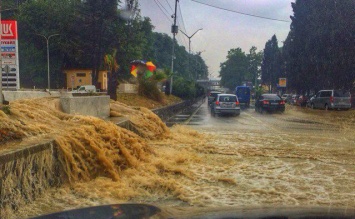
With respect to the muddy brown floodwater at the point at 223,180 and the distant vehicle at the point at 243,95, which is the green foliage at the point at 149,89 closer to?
the distant vehicle at the point at 243,95

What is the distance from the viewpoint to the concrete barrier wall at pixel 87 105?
11539 millimetres

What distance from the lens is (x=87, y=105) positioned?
13125 mm

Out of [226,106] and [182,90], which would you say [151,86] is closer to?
[226,106]

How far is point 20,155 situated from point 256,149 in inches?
307

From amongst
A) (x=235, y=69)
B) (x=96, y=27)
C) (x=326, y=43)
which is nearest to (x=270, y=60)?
(x=235, y=69)

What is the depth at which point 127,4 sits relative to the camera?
39.8m

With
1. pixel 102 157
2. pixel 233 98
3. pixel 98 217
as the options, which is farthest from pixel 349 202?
pixel 233 98

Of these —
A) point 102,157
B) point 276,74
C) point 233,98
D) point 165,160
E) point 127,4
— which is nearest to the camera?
point 102,157

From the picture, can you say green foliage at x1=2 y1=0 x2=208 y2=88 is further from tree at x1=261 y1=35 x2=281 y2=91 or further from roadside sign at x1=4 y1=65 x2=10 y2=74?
tree at x1=261 y1=35 x2=281 y2=91

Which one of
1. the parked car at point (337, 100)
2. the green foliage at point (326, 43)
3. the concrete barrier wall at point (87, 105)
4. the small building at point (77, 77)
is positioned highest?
the green foliage at point (326, 43)

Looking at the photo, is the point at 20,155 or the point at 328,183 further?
the point at 328,183

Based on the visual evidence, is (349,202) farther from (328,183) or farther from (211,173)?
(211,173)

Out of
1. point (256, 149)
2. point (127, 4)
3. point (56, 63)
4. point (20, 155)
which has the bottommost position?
point (256, 149)

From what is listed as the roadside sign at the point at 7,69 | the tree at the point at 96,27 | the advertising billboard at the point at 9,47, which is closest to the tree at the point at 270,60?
the tree at the point at 96,27
